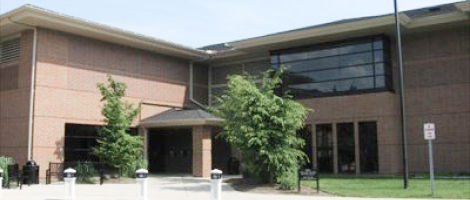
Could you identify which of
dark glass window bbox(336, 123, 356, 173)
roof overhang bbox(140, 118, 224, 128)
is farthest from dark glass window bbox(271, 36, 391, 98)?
roof overhang bbox(140, 118, 224, 128)

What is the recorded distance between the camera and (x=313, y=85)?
31.2 m

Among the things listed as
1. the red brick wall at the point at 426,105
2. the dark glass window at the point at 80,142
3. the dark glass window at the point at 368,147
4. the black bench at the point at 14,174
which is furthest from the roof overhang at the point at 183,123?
the black bench at the point at 14,174

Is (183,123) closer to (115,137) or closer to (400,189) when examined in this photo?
(115,137)

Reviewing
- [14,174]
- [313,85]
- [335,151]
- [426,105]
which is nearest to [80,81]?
[14,174]

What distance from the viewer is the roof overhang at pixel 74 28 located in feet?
85.4

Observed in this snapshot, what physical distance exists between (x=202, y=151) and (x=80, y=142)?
651 cm

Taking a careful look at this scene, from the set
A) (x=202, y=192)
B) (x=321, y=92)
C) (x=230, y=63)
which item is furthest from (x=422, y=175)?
(x=230, y=63)

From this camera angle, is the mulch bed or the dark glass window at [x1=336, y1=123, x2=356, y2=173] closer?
the mulch bed

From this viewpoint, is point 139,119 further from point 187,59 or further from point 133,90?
point 187,59

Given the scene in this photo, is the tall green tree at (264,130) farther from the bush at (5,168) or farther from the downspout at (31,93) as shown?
the downspout at (31,93)

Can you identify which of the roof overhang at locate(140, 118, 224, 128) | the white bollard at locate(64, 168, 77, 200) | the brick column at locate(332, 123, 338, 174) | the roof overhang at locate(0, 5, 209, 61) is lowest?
the white bollard at locate(64, 168, 77, 200)

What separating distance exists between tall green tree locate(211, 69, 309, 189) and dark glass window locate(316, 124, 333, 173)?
872cm

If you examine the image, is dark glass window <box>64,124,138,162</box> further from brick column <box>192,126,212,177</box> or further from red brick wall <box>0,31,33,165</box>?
brick column <box>192,126,212,177</box>

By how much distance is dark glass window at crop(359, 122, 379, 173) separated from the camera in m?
29.2
